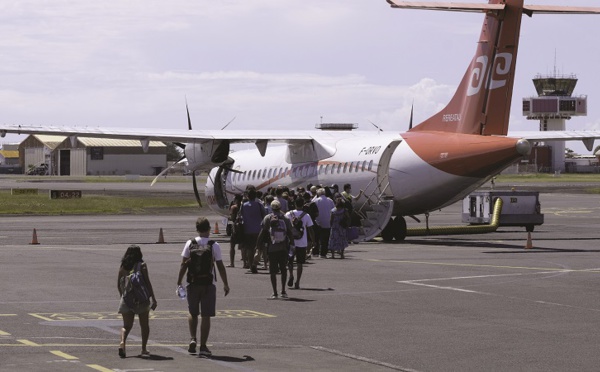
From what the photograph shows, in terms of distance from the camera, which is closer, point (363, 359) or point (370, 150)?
point (363, 359)

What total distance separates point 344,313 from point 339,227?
37.7 ft

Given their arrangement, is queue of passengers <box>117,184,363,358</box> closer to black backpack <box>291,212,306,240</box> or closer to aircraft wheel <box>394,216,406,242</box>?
Result: black backpack <box>291,212,306,240</box>

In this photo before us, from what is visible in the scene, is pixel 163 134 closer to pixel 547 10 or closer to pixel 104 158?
pixel 547 10

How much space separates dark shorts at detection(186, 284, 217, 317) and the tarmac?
0.58 m

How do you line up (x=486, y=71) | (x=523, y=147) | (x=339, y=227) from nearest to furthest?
1. (x=339, y=227)
2. (x=523, y=147)
3. (x=486, y=71)

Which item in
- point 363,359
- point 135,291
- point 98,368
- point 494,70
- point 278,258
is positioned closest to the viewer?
point 98,368

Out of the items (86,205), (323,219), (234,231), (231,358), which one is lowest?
(231,358)

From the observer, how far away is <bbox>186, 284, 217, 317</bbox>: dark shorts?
1586 cm

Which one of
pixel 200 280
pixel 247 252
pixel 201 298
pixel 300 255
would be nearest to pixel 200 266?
pixel 200 280

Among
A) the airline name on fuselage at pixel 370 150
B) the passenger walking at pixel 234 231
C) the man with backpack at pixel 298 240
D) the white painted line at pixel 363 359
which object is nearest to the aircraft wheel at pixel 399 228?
the airline name on fuselage at pixel 370 150

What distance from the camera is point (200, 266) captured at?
52.3 feet

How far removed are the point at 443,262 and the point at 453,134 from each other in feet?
22.5

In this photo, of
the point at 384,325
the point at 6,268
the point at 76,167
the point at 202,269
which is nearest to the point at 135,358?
the point at 202,269

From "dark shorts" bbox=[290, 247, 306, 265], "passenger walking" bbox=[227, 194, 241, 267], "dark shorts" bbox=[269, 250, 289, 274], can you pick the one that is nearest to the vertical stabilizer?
"passenger walking" bbox=[227, 194, 241, 267]
